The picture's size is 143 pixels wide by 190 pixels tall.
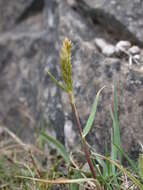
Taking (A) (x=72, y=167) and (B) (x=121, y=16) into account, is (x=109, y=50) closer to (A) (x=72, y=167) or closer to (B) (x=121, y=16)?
(B) (x=121, y=16)

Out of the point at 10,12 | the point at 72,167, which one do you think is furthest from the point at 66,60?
the point at 10,12

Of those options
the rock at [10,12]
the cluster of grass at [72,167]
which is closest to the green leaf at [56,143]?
the cluster of grass at [72,167]

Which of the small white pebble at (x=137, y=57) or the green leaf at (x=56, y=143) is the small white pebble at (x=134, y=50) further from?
the green leaf at (x=56, y=143)

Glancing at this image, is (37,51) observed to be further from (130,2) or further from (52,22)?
(130,2)

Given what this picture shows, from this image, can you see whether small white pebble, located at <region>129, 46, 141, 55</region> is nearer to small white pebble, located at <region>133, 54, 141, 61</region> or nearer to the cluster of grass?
small white pebble, located at <region>133, 54, 141, 61</region>

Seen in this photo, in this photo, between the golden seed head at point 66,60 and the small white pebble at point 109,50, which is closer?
the golden seed head at point 66,60

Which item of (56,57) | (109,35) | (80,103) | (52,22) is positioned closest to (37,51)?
(52,22)

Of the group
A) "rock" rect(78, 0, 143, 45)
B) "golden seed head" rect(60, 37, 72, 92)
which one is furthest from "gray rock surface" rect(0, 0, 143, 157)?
"golden seed head" rect(60, 37, 72, 92)

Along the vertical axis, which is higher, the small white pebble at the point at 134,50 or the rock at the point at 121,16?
the rock at the point at 121,16
